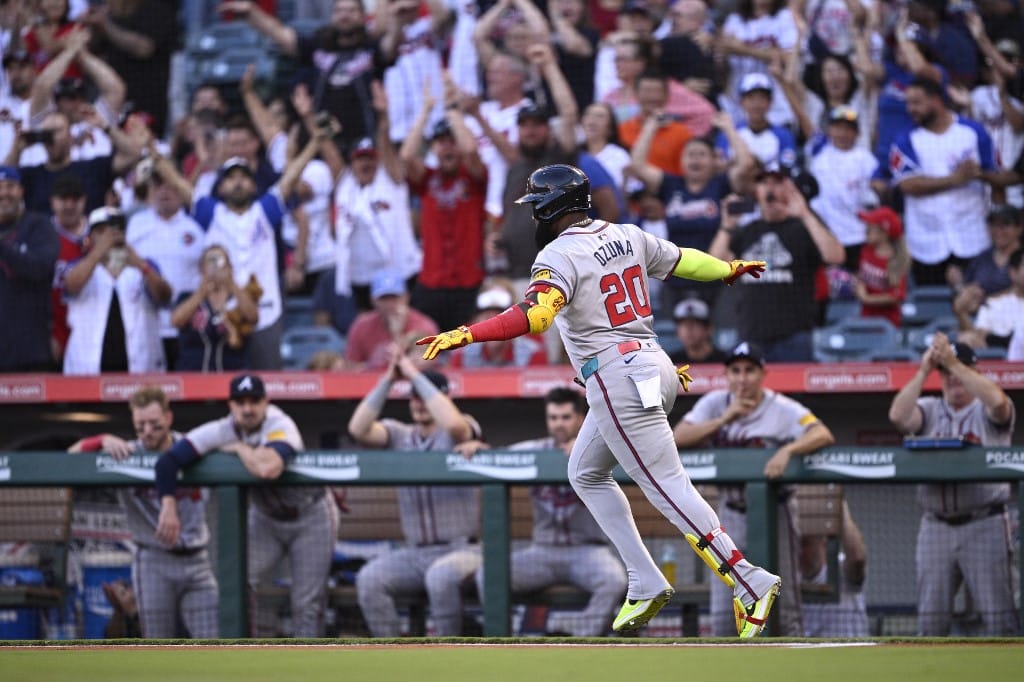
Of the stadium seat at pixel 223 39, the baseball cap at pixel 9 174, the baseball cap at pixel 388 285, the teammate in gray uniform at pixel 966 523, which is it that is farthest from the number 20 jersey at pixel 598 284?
the stadium seat at pixel 223 39

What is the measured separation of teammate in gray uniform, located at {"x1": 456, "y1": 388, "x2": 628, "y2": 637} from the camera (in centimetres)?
770

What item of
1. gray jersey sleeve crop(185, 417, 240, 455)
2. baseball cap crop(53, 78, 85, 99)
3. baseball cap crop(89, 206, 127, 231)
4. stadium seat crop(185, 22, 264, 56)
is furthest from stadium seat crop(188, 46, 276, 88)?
gray jersey sleeve crop(185, 417, 240, 455)

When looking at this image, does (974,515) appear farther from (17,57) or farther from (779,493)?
(17,57)

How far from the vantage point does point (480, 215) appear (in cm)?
1052

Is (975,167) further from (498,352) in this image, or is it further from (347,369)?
(347,369)

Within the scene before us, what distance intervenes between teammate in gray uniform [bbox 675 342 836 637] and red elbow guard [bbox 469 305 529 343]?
2.83 metres

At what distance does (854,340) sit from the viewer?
31.9 ft

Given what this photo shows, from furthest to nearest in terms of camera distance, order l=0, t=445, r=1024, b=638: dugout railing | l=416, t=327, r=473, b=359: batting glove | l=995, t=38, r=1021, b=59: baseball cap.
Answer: l=995, t=38, r=1021, b=59: baseball cap, l=0, t=445, r=1024, b=638: dugout railing, l=416, t=327, r=473, b=359: batting glove

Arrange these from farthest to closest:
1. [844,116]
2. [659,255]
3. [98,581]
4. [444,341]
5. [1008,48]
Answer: [1008,48]
[844,116]
[98,581]
[659,255]
[444,341]

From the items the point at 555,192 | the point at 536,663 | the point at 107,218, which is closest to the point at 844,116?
the point at 107,218

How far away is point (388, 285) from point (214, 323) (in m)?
1.27

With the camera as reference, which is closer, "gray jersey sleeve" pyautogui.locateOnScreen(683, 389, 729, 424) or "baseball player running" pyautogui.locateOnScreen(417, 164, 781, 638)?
"baseball player running" pyautogui.locateOnScreen(417, 164, 781, 638)

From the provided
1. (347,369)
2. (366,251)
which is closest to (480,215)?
(366,251)

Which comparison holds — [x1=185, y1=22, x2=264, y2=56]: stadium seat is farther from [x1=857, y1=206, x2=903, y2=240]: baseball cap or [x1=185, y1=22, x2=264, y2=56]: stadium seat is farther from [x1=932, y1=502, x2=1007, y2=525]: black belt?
[x1=932, y1=502, x2=1007, y2=525]: black belt
